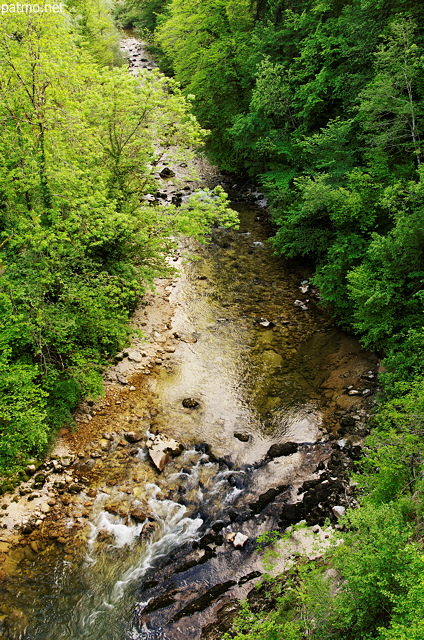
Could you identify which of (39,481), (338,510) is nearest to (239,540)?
(338,510)

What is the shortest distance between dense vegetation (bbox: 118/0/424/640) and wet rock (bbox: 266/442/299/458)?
1.78m

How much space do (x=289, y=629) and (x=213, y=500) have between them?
3.64 m

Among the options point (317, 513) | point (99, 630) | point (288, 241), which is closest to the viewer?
point (99, 630)

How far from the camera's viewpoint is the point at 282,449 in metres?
→ 9.16

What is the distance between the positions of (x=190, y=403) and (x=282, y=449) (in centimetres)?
282

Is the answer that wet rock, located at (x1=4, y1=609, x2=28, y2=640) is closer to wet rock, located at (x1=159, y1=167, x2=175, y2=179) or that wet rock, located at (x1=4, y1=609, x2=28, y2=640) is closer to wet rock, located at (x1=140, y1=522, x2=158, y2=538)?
wet rock, located at (x1=140, y1=522, x2=158, y2=538)

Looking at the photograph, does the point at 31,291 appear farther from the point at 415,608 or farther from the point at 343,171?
the point at 343,171

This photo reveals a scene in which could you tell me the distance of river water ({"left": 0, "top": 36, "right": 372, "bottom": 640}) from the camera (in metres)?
6.60

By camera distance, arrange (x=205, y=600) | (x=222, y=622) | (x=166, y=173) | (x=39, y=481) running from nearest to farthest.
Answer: (x=222, y=622) < (x=205, y=600) < (x=39, y=481) < (x=166, y=173)

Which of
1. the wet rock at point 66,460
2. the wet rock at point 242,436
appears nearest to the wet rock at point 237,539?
the wet rock at point 242,436

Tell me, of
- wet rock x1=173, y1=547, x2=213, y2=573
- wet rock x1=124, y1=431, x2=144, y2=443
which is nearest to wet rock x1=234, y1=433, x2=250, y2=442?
wet rock x1=124, y1=431, x2=144, y2=443

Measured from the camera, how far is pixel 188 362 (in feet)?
38.7

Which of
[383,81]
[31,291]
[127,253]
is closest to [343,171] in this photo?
[383,81]

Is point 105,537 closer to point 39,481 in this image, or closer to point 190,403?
point 39,481
